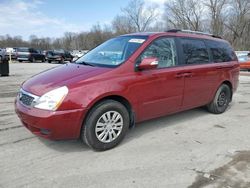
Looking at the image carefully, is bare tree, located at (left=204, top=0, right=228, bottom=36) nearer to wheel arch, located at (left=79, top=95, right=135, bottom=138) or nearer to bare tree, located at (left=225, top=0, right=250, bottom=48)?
bare tree, located at (left=225, top=0, right=250, bottom=48)

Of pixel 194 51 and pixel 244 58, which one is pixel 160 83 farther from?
pixel 244 58

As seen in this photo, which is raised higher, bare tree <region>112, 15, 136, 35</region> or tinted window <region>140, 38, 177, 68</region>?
bare tree <region>112, 15, 136, 35</region>

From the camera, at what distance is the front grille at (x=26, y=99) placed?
3.95 meters

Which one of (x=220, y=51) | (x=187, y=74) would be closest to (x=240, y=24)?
(x=220, y=51)

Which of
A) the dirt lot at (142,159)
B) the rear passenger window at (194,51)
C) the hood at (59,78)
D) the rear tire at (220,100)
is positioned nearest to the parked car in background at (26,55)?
the dirt lot at (142,159)

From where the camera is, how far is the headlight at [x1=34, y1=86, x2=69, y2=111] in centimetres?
375

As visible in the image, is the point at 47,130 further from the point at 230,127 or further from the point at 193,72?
the point at 230,127

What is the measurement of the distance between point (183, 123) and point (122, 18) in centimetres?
7551

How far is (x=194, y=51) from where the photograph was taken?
18.2 ft

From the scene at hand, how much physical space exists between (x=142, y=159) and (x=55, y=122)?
1.30 m

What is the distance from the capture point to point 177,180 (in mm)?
3398

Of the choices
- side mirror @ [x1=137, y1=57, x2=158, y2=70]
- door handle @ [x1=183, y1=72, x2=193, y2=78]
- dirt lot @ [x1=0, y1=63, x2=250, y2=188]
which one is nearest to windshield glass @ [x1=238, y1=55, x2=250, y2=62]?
dirt lot @ [x1=0, y1=63, x2=250, y2=188]

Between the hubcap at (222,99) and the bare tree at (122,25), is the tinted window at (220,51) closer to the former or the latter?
the hubcap at (222,99)

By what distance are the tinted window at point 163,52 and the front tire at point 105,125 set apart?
1042mm
